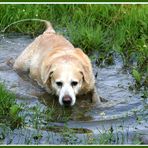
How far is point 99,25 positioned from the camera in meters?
9.49

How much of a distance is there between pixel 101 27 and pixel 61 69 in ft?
8.95

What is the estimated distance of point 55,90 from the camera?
7.46 meters

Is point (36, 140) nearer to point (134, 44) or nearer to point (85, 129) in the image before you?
point (85, 129)

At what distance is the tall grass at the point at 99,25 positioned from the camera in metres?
8.97

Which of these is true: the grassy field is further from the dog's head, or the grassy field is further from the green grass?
the green grass

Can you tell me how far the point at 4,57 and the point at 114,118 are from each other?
3.03 m

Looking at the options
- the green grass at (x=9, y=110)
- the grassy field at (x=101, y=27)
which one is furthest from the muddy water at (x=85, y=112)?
the grassy field at (x=101, y=27)

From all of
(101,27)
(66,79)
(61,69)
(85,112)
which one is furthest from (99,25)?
(85,112)

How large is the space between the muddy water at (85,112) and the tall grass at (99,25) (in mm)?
303

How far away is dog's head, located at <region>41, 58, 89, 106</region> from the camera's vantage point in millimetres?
7039

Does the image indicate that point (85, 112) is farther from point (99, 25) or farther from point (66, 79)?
point (99, 25)

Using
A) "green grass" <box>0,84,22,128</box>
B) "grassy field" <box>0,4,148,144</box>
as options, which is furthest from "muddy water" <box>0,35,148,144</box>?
"grassy field" <box>0,4,148,144</box>

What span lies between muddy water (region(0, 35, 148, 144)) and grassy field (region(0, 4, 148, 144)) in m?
0.24

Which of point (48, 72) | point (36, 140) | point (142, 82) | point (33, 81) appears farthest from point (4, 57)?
point (36, 140)
